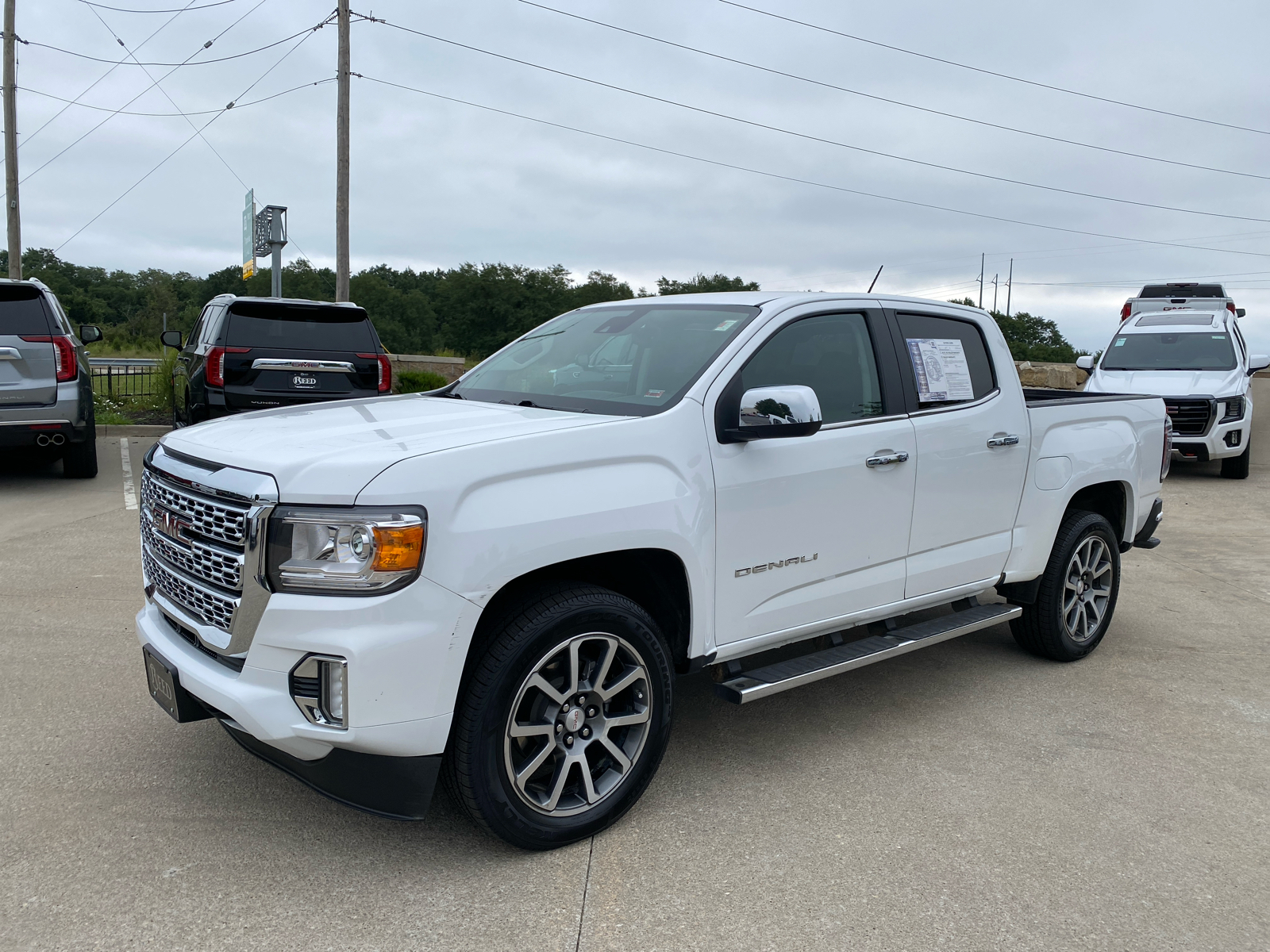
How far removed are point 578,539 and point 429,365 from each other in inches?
685

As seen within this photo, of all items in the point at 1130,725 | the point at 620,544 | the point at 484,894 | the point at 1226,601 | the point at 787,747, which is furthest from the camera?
the point at 1226,601

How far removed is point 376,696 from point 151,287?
211 ft

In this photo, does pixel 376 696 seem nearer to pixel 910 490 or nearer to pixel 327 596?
pixel 327 596

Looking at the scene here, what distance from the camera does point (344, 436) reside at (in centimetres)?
319

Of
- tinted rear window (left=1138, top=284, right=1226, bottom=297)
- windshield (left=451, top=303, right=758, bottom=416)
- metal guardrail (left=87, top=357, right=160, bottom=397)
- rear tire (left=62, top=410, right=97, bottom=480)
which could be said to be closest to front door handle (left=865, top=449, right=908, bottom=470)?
windshield (left=451, top=303, right=758, bottom=416)

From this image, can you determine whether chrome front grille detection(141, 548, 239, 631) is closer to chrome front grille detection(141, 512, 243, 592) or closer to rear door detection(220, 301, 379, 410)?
chrome front grille detection(141, 512, 243, 592)

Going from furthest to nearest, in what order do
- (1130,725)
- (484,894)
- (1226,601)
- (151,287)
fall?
(151,287)
(1226,601)
(1130,725)
(484,894)

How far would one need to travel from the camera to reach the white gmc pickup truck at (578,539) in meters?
2.78

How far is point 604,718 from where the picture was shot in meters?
3.26


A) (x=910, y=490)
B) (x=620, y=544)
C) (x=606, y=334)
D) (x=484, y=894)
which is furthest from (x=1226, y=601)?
(x=484, y=894)

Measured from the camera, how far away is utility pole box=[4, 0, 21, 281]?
66.7 ft

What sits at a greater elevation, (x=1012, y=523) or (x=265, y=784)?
(x=1012, y=523)

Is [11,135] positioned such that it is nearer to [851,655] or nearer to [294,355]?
[294,355]

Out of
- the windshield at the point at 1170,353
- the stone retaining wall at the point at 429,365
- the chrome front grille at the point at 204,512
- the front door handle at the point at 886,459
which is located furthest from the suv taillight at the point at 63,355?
the windshield at the point at 1170,353
